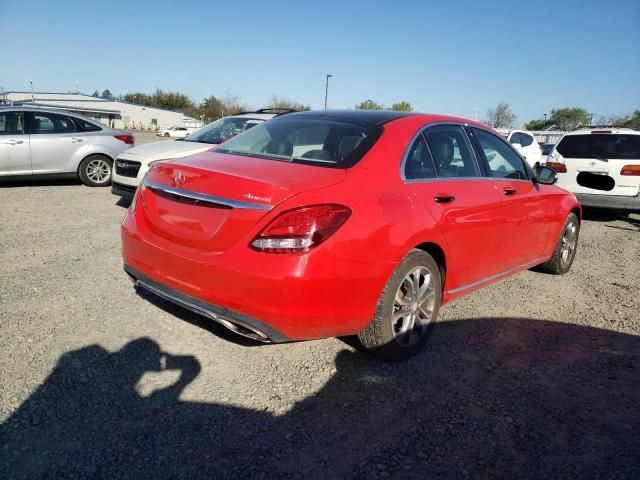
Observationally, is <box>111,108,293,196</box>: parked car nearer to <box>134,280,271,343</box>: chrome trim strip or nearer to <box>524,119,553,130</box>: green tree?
<box>134,280,271,343</box>: chrome trim strip

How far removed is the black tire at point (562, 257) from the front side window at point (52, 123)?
342 inches

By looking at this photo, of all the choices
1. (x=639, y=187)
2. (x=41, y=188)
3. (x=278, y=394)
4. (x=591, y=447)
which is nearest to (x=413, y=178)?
(x=278, y=394)

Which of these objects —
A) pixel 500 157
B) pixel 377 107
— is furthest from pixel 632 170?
pixel 377 107

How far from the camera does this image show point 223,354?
10.6 feet

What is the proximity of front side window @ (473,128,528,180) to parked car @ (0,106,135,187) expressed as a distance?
7.95 metres

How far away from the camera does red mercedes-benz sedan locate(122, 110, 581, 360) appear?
8.54 feet

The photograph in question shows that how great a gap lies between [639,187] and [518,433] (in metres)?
7.22

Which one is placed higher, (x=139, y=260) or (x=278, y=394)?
(x=139, y=260)

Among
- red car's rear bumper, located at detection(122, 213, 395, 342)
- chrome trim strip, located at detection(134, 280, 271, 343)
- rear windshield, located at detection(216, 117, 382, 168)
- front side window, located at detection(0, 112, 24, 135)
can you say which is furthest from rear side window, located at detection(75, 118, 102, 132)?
chrome trim strip, located at detection(134, 280, 271, 343)

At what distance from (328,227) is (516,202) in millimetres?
2253

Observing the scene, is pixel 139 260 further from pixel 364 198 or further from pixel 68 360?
pixel 364 198

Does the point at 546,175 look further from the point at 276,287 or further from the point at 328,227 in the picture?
the point at 276,287

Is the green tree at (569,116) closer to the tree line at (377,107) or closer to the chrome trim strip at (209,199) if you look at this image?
the tree line at (377,107)

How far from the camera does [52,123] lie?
31.0 ft
